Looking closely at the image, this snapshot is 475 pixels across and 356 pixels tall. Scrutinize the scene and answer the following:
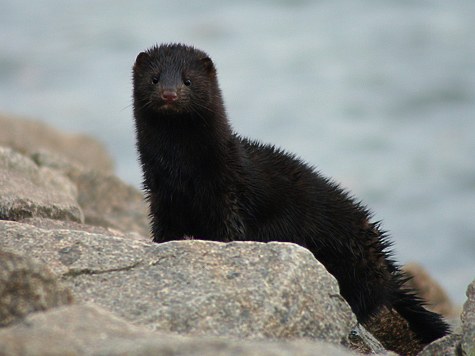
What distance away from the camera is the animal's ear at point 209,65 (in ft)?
19.7

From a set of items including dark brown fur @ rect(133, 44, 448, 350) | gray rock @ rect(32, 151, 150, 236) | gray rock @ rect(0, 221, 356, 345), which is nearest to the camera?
gray rock @ rect(0, 221, 356, 345)

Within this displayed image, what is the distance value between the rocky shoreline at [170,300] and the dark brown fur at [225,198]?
33.8 inches

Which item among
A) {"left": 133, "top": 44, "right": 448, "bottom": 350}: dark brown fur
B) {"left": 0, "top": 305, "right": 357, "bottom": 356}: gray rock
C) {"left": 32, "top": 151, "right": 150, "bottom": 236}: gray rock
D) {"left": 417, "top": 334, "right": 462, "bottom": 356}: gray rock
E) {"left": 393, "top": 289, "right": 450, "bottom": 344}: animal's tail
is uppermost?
{"left": 32, "top": 151, "right": 150, "bottom": 236}: gray rock

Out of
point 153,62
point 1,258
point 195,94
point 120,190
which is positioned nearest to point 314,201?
point 195,94

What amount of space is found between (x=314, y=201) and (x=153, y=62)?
6.59 ft

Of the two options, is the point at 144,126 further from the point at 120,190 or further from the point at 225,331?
the point at 120,190

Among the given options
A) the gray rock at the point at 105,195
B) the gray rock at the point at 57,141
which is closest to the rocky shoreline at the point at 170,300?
the gray rock at the point at 105,195

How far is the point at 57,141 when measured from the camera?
1380cm

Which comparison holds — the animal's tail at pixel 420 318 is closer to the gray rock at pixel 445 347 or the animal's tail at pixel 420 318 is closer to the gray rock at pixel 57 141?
the gray rock at pixel 445 347

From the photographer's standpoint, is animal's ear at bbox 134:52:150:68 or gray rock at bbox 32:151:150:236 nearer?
animal's ear at bbox 134:52:150:68

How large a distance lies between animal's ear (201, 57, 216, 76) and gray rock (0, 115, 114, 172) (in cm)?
687

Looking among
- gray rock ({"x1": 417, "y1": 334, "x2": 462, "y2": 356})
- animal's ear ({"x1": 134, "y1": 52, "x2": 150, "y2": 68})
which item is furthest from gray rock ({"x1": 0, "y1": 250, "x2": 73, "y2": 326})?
animal's ear ({"x1": 134, "y1": 52, "x2": 150, "y2": 68})

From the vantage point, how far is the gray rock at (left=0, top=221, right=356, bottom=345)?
143 inches

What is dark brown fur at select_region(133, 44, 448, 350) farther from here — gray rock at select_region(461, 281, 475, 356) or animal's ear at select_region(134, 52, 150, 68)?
gray rock at select_region(461, 281, 475, 356)
